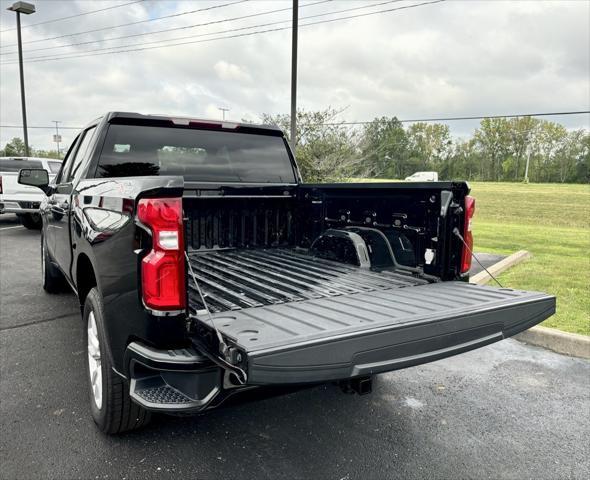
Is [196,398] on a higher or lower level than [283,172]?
lower

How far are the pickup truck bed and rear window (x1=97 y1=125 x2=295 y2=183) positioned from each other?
3.94 feet

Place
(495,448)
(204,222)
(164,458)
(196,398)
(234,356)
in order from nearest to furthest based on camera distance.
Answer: (234,356) → (196,398) → (164,458) → (495,448) → (204,222)

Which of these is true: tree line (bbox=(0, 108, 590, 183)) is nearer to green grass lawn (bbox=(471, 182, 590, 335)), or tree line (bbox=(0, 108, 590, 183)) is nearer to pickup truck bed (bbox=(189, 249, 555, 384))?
green grass lawn (bbox=(471, 182, 590, 335))

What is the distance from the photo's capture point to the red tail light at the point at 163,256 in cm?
206

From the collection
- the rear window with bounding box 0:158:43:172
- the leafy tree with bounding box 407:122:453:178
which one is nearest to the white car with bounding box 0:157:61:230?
the rear window with bounding box 0:158:43:172

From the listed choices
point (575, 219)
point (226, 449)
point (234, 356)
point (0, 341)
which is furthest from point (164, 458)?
point (575, 219)

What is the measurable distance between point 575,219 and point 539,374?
50.6 feet

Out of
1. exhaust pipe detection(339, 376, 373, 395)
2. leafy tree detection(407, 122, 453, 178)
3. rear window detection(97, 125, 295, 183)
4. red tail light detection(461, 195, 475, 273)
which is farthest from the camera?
leafy tree detection(407, 122, 453, 178)

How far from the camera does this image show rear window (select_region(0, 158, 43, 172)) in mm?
12146

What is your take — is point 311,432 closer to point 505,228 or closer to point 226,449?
point 226,449

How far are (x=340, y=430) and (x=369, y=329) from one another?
1252 millimetres

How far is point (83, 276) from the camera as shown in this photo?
3375mm

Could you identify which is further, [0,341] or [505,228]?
[505,228]

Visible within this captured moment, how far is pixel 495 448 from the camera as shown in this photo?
2.80m
